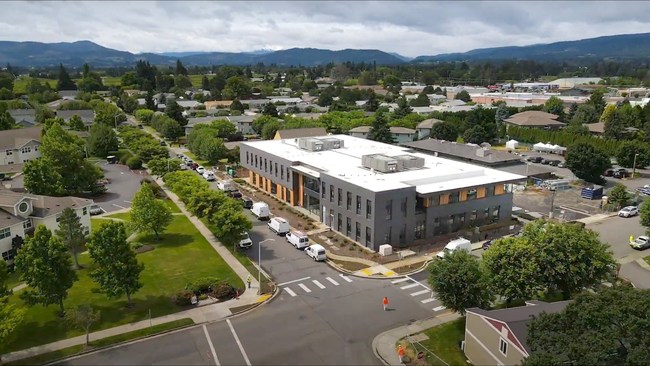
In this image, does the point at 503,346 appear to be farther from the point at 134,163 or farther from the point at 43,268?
the point at 134,163

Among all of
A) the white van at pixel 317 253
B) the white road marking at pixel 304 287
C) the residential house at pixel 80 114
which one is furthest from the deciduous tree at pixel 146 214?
the residential house at pixel 80 114

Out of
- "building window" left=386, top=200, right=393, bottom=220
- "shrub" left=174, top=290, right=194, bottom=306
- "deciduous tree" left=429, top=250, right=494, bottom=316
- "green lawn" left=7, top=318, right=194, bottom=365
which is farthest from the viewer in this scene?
"building window" left=386, top=200, right=393, bottom=220

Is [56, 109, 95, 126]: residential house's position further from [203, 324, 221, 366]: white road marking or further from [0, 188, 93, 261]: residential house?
[203, 324, 221, 366]: white road marking

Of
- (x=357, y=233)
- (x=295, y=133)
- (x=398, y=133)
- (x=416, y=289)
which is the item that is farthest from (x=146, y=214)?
(x=398, y=133)

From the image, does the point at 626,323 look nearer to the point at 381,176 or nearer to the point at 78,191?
the point at 381,176

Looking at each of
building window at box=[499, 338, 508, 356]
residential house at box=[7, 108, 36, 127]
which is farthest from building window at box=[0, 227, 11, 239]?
residential house at box=[7, 108, 36, 127]

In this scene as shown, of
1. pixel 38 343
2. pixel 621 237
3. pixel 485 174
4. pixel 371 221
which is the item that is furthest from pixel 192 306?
pixel 621 237
